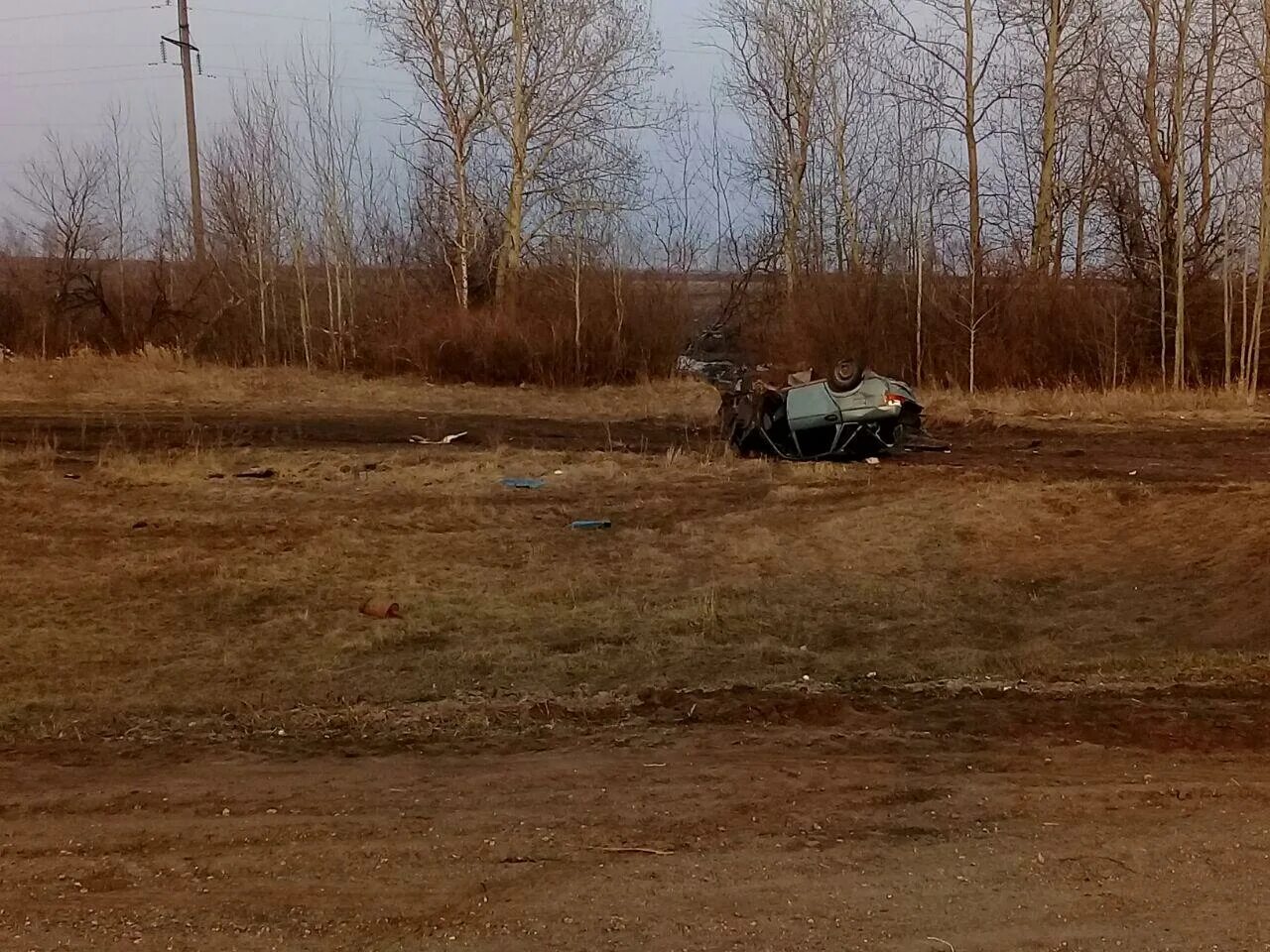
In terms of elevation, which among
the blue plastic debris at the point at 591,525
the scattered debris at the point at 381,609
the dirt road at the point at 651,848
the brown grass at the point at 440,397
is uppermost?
the brown grass at the point at 440,397

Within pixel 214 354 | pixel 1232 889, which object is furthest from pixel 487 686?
pixel 214 354

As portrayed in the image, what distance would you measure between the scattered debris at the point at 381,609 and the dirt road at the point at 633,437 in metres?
6.81

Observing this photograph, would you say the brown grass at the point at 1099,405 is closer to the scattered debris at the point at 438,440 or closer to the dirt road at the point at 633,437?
the dirt road at the point at 633,437

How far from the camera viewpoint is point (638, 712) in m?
5.82

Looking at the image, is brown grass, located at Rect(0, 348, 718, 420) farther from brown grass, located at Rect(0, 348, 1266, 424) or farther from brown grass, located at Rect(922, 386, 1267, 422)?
brown grass, located at Rect(922, 386, 1267, 422)

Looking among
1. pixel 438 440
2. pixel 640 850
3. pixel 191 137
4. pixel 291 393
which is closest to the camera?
pixel 640 850

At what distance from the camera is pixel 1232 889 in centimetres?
358

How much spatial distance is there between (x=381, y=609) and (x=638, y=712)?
294 cm

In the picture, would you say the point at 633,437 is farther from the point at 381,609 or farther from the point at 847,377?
the point at 381,609

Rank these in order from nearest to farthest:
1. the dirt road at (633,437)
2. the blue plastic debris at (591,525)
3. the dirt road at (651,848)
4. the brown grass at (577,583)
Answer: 1. the dirt road at (651,848)
2. the brown grass at (577,583)
3. the blue plastic debris at (591,525)
4. the dirt road at (633,437)

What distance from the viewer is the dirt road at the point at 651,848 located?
11.1 ft

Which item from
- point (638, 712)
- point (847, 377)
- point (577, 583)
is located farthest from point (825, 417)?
point (638, 712)

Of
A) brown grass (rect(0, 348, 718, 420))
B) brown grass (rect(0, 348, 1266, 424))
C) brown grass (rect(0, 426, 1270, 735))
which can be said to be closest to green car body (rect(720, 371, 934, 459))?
brown grass (rect(0, 426, 1270, 735))

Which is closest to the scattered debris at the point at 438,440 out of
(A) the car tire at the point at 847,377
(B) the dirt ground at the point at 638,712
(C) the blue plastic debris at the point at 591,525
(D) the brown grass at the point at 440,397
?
(B) the dirt ground at the point at 638,712
